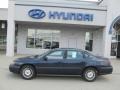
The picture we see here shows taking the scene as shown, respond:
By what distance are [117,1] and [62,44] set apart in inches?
331

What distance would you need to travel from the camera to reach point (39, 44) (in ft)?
87.4

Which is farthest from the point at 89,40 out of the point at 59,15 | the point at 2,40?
the point at 2,40

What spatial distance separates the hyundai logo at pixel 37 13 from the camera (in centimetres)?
2144

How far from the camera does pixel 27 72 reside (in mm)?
10367

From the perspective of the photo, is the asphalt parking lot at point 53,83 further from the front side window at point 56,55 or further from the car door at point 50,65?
the front side window at point 56,55

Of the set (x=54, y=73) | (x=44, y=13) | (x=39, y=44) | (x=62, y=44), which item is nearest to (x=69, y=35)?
(x=62, y=44)

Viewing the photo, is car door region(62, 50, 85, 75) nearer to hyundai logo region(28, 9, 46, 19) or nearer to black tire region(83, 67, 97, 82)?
black tire region(83, 67, 97, 82)

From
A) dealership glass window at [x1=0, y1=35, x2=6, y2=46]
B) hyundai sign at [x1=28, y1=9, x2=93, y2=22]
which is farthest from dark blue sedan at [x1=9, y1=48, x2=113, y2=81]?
dealership glass window at [x1=0, y1=35, x2=6, y2=46]

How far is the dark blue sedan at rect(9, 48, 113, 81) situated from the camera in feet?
34.0

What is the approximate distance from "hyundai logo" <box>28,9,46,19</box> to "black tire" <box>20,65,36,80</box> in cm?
1172

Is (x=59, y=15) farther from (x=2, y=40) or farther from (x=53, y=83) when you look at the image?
(x=2, y=40)

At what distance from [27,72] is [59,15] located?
12.2 meters

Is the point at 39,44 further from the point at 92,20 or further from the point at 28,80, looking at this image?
the point at 28,80

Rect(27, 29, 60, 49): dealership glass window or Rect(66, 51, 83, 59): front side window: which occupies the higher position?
Rect(27, 29, 60, 49): dealership glass window
